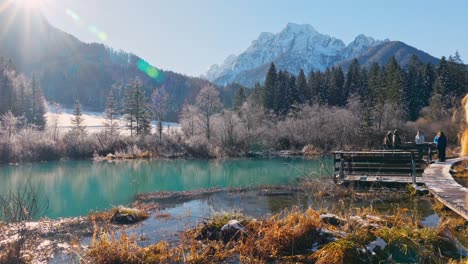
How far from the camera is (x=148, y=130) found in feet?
206

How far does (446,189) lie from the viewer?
504 inches

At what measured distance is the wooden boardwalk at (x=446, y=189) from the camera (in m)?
10.1

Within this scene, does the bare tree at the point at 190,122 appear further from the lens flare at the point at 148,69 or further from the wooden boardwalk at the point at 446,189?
the lens flare at the point at 148,69

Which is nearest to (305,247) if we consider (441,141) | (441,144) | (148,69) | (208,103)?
(441,141)

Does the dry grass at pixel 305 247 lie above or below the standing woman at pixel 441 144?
below

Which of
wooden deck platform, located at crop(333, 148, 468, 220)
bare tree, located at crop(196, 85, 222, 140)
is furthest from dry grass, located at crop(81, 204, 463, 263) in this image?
bare tree, located at crop(196, 85, 222, 140)

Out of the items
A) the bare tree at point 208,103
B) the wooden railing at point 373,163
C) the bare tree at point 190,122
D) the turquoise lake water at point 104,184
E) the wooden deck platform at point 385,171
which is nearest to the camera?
the wooden deck platform at point 385,171

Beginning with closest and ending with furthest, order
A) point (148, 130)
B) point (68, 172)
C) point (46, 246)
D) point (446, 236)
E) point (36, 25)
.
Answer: point (446, 236)
point (46, 246)
point (68, 172)
point (148, 130)
point (36, 25)

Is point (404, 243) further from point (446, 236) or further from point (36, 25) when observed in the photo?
point (36, 25)

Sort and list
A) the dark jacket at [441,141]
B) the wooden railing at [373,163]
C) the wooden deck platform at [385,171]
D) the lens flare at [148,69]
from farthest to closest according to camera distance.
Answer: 1. the lens flare at [148,69]
2. the dark jacket at [441,141]
3. the wooden railing at [373,163]
4. the wooden deck platform at [385,171]

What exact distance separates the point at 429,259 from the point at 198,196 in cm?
1215

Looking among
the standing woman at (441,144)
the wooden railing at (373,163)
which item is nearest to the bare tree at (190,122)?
the standing woman at (441,144)

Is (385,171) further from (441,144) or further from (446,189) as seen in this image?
(441,144)

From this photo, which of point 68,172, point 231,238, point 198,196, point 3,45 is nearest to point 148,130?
point 68,172
